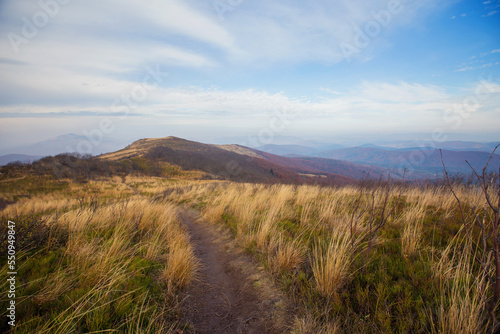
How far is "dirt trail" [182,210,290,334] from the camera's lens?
2.79 metres

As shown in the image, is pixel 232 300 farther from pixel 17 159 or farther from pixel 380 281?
pixel 17 159

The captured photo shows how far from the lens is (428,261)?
3090mm

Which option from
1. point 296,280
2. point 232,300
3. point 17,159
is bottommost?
point 232,300

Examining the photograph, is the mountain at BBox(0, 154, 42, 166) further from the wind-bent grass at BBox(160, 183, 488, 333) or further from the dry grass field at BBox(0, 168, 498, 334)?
the wind-bent grass at BBox(160, 183, 488, 333)

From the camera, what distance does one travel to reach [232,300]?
3.37m

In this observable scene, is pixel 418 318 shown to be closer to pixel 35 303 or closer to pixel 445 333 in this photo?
pixel 445 333

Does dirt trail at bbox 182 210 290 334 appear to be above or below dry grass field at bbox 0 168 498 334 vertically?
below

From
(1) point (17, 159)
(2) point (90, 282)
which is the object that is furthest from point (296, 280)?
(1) point (17, 159)

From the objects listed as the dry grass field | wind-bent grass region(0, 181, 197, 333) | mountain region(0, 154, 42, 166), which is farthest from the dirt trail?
mountain region(0, 154, 42, 166)

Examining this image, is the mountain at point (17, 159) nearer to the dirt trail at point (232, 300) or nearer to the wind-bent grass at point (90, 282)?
the wind-bent grass at point (90, 282)

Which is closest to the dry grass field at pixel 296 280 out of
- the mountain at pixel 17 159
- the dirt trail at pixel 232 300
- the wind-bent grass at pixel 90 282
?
the wind-bent grass at pixel 90 282

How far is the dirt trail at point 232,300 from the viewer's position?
279 cm

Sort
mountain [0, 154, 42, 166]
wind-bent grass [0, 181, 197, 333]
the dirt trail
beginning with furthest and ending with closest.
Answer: mountain [0, 154, 42, 166]
the dirt trail
wind-bent grass [0, 181, 197, 333]

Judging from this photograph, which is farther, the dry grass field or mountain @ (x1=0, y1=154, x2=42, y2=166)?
mountain @ (x1=0, y1=154, x2=42, y2=166)
